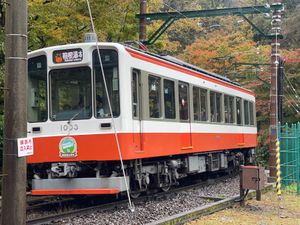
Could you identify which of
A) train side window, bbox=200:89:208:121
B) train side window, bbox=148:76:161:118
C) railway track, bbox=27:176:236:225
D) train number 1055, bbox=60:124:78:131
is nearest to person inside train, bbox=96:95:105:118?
train number 1055, bbox=60:124:78:131

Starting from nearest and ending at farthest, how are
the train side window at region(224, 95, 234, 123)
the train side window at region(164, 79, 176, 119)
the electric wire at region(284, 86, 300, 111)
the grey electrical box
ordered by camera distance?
the grey electrical box, the train side window at region(164, 79, 176, 119), the train side window at region(224, 95, 234, 123), the electric wire at region(284, 86, 300, 111)

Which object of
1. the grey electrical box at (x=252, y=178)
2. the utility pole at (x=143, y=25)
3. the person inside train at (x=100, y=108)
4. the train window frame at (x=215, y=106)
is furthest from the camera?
the utility pole at (x=143, y=25)

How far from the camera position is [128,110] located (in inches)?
389

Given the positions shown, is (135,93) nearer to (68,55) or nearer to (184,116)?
(68,55)

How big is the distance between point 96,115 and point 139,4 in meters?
9.99

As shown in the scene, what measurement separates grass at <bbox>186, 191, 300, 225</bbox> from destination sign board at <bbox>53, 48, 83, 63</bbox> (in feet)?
13.2

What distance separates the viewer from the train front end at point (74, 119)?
32.1 feet

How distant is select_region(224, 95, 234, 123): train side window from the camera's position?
16.6 metres

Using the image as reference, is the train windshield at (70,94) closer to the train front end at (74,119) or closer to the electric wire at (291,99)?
the train front end at (74,119)

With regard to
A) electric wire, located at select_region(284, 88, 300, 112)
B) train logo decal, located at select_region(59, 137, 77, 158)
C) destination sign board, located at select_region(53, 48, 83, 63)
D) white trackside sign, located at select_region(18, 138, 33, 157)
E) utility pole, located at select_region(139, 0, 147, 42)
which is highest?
utility pole, located at select_region(139, 0, 147, 42)

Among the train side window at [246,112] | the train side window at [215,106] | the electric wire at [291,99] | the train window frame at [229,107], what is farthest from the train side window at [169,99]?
the electric wire at [291,99]

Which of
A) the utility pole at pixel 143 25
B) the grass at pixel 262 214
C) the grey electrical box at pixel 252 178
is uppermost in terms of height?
the utility pole at pixel 143 25

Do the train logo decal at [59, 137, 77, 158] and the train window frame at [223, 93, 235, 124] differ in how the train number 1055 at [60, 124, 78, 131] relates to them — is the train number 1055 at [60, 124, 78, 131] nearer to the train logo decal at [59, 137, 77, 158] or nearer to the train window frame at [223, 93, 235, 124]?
the train logo decal at [59, 137, 77, 158]

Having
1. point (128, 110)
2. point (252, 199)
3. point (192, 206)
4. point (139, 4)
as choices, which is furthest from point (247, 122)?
point (128, 110)
